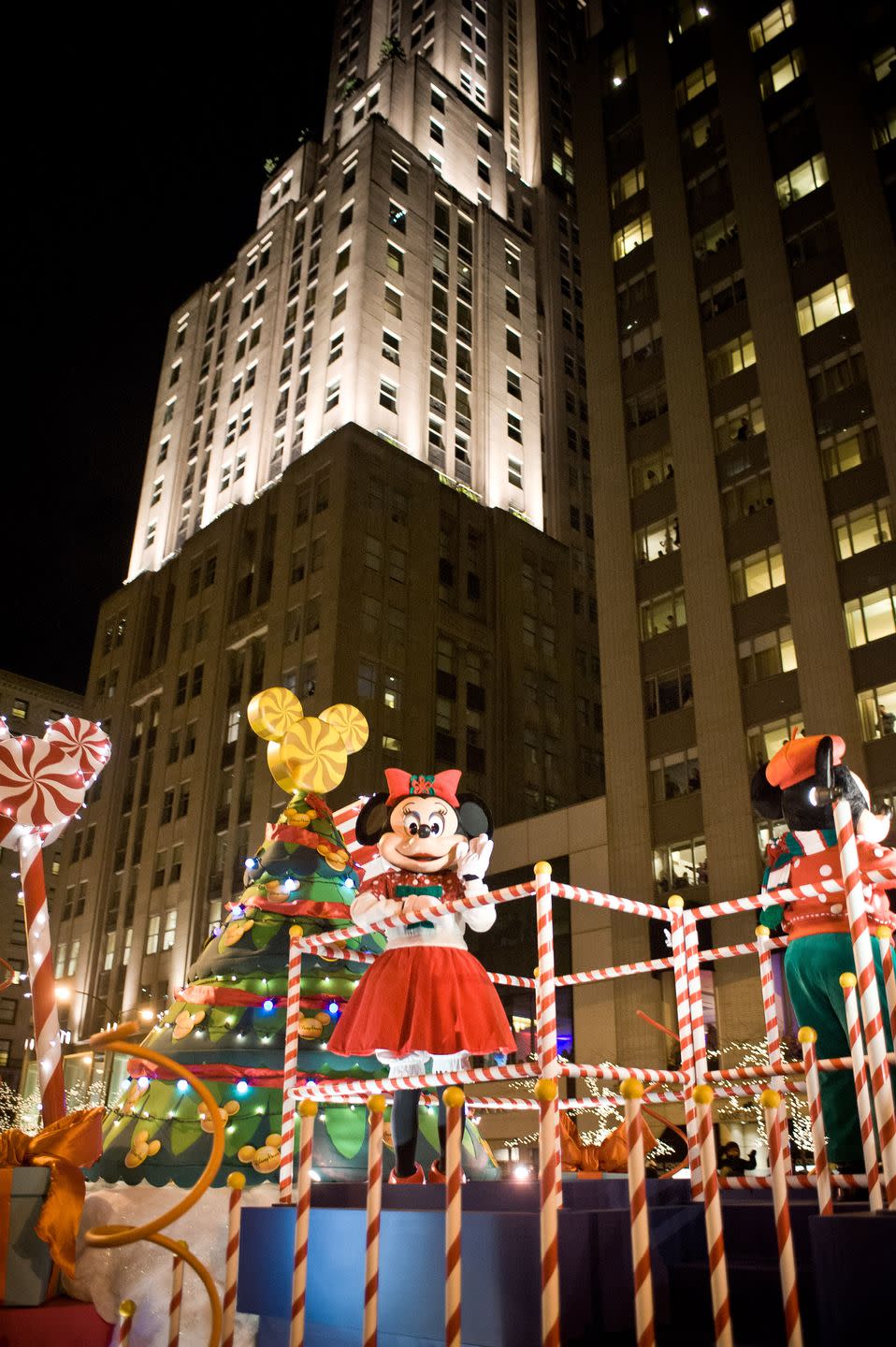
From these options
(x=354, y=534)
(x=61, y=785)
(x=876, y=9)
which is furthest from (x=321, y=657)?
(x=61, y=785)

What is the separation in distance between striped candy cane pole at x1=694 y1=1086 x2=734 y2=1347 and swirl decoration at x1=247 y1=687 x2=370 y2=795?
721 centimetres

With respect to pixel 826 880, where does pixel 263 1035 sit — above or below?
below

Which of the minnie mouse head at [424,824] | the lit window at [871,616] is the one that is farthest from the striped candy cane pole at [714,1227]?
the lit window at [871,616]

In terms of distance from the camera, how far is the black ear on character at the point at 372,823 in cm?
843

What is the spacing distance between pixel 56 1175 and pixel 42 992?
1.51 meters

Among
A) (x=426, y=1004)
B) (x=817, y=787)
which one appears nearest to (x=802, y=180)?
(x=817, y=787)

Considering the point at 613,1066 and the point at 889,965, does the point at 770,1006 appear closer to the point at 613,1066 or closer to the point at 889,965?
the point at 889,965

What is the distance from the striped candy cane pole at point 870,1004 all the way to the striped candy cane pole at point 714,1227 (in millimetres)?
1067

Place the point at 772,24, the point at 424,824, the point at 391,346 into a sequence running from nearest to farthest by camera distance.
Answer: the point at 424,824 < the point at 772,24 < the point at 391,346

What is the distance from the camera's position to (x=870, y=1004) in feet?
15.7

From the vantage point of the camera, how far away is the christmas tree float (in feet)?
26.2

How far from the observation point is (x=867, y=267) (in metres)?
31.8

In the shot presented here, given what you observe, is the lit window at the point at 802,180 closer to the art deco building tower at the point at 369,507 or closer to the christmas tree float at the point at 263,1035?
the art deco building tower at the point at 369,507

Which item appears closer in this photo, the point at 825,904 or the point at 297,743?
the point at 825,904
